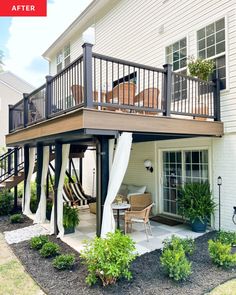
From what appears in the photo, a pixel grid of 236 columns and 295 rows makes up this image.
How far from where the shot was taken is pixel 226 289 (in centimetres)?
434

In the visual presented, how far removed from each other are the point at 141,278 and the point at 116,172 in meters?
2.01

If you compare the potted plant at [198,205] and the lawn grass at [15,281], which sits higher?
the potted plant at [198,205]

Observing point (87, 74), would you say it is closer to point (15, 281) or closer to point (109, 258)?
point (109, 258)

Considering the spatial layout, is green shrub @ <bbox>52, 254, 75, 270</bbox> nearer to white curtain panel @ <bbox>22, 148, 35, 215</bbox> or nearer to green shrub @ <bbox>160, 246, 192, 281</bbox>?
green shrub @ <bbox>160, 246, 192, 281</bbox>

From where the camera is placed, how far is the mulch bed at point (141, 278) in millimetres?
4273

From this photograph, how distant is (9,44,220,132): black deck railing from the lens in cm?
498

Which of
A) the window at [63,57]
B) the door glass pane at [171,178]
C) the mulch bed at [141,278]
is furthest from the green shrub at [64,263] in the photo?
the window at [63,57]

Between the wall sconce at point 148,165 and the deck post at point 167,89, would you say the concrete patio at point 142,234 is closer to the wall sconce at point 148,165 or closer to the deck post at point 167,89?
the wall sconce at point 148,165

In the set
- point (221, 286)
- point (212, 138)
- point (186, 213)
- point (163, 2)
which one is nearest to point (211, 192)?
point (186, 213)

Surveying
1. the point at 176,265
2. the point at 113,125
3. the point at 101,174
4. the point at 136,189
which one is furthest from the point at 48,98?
the point at 136,189

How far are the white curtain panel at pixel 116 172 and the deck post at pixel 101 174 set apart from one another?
107 mm

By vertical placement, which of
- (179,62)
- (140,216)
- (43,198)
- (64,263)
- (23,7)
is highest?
(23,7)

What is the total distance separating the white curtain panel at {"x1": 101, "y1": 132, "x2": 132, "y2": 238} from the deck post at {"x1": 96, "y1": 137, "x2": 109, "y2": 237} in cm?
11

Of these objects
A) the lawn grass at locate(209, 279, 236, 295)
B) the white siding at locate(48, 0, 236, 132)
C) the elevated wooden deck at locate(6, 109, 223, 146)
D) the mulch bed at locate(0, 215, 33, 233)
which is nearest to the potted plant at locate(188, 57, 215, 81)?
the white siding at locate(48, 0, 236, 132)
